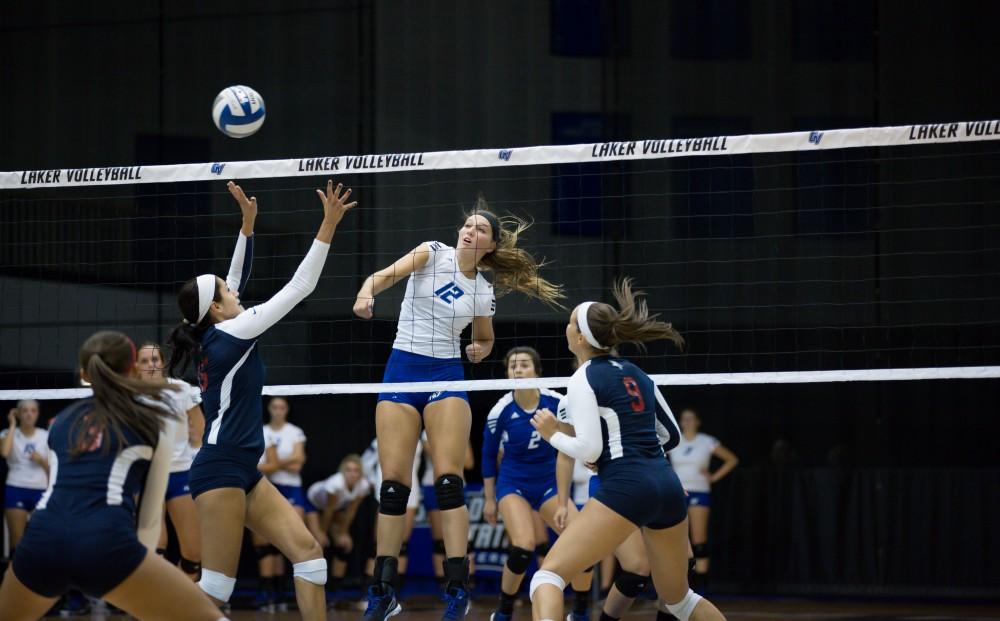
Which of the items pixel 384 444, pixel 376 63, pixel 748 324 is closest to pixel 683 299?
pixel 748 324

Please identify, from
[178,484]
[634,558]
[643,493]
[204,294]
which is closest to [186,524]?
[178,484]

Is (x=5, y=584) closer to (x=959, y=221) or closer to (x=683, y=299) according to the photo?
(x=683, y=299)

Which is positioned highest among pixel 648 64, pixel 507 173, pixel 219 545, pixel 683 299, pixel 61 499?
pixel 648 64

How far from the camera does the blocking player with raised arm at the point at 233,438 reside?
6539mm

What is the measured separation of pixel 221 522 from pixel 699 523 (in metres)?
7.08

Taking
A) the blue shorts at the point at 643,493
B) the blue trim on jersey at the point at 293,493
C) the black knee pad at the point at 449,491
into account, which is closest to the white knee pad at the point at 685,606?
the blue shorts at the point at 643,493

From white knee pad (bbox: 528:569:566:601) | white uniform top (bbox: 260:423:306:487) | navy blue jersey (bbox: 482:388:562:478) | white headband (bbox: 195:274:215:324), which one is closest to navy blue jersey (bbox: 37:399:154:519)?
white headband (bbox: 195:274:215:324)

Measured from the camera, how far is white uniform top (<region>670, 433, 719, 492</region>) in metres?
12.9

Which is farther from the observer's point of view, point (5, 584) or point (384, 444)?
point (384, 444)

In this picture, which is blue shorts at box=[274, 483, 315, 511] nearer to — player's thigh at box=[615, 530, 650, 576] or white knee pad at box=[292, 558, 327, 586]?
player's thigh at box=[615, 530, 650, 576]

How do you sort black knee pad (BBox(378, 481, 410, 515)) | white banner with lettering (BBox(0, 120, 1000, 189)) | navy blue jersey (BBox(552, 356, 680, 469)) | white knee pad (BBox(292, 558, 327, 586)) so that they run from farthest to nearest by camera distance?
white banner with lettering (BBox(0, 120, 1000, 189))
black knee pad (BBox(378, 481, 410, 515))
white knee pad (BBox(292, 558, 327, 586))
navy blue jersey (BBox(552, 356, 680, 469))

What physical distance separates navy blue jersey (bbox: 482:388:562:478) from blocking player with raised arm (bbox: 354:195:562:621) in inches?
75.5

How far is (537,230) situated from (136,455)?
8.99m

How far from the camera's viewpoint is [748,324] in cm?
1362
